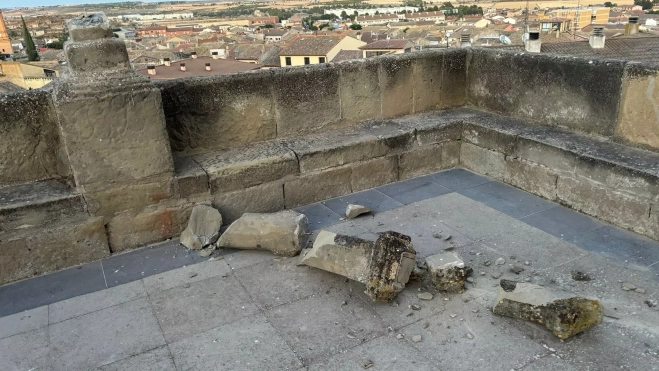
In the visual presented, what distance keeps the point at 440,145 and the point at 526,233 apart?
62.0 inches

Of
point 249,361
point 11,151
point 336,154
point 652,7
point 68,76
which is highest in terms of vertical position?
point 68,76

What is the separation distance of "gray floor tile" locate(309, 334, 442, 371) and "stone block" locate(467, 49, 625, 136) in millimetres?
2964

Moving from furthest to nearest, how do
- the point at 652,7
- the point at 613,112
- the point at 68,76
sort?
1. the point at 652,7
2. the point at 613,112
3. the point at 68,76

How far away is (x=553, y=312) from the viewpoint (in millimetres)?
2588

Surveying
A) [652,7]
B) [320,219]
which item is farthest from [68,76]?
[652,7]

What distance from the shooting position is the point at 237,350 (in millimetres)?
2635

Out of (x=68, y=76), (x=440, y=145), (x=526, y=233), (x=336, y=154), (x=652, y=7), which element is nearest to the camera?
(x=68, y=76)

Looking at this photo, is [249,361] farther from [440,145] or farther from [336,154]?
[440,145]

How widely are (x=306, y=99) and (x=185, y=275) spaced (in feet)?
7.14

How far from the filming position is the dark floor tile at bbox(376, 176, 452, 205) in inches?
179

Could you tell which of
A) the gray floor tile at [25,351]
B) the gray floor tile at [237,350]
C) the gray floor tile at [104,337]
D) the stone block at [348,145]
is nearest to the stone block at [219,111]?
the stone block at [348,145]

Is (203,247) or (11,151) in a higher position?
(11,151)

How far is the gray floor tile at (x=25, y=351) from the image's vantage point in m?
2.59

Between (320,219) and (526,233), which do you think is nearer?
(526,233)
